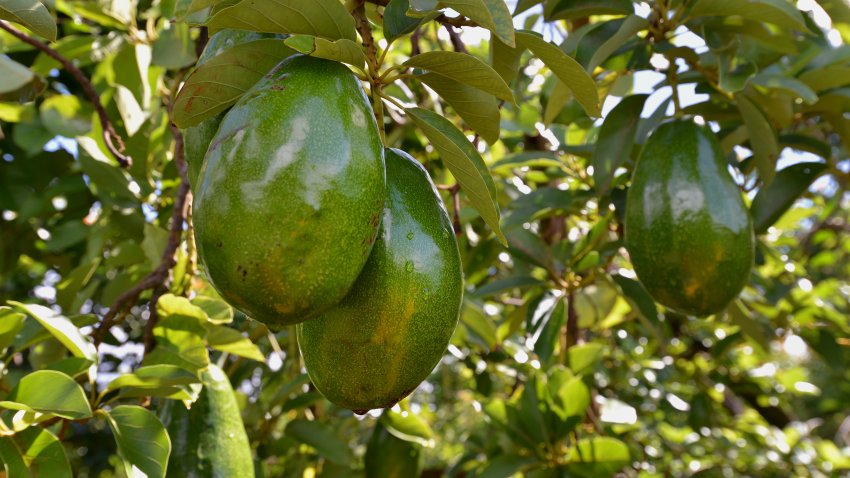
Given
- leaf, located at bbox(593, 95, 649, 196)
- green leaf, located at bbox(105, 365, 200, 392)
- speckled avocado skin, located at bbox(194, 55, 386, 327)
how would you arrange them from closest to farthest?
speckled avocado skin, located at bbox(194, 55, 386, 327) < green leaf, located at bbox(105, 365, 200, 392) < leaf, located at bbox(593, 95, 649, 196)

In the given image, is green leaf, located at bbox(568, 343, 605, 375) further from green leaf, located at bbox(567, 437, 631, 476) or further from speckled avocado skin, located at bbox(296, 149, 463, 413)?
speckled avocado skin, located at bbox(296, 149, 463, 413)

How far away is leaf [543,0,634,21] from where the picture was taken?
49.6 inches

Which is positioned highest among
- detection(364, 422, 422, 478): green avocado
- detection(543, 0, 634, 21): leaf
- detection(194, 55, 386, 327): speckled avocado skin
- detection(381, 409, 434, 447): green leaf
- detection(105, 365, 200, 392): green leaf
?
detection(194, 55, 386, 327): speckled avocado skin

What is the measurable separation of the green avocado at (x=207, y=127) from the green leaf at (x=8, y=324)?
0.31 metres

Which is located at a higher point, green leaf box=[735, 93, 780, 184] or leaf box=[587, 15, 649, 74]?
leaf box=[587, 15, 649, 74]

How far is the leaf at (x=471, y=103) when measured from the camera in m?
0.84

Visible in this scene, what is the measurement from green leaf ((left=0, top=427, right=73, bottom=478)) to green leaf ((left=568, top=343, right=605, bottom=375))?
110 cm

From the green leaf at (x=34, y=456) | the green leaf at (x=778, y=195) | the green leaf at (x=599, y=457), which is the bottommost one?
the green leaf at (x=599, y=457)

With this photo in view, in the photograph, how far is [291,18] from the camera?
737 millimetres

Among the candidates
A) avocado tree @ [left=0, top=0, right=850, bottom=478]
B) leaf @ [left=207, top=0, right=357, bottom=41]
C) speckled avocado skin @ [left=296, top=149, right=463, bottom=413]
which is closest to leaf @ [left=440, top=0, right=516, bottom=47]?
avocado tree @ [left=0, top=0, right=850, bottom=478]

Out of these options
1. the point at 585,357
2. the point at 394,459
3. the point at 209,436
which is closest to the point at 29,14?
the point at 209,436

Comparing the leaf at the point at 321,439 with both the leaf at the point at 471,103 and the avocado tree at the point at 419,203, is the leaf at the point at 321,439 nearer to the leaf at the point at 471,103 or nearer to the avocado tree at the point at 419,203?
the avocado tree at the point at 419,203

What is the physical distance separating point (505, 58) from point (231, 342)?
1.98 ft

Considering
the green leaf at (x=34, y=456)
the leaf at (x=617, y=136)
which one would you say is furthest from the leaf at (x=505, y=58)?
the green leaf at (x=34, y=456)
